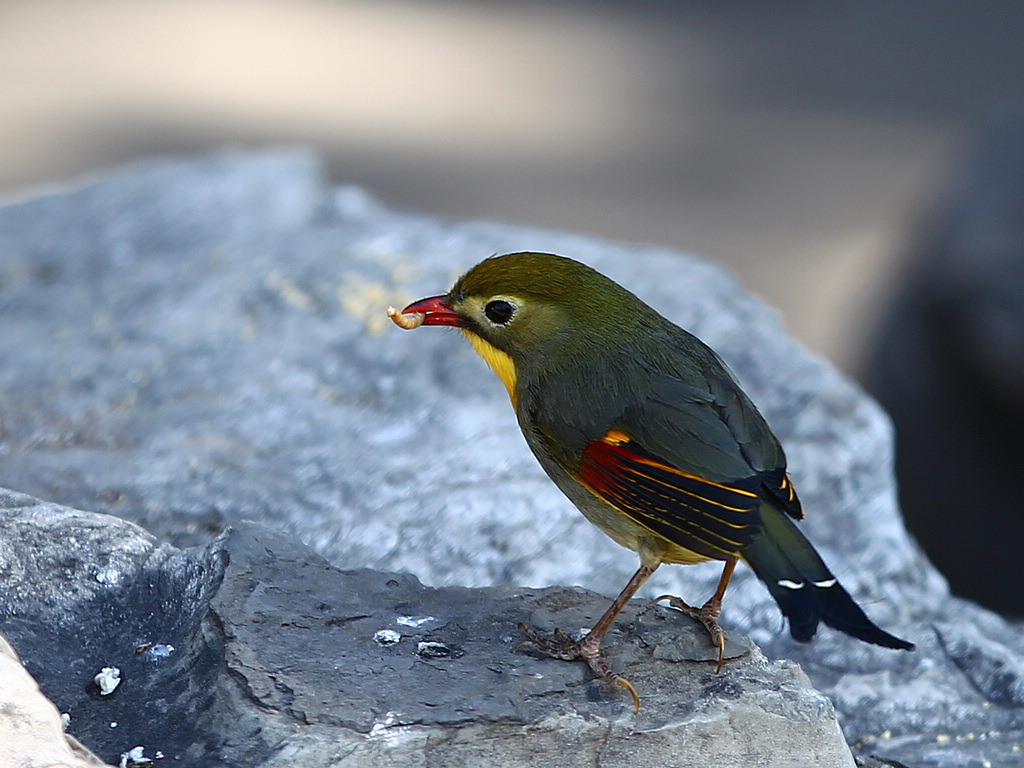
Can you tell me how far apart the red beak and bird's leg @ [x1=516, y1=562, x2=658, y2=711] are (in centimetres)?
76

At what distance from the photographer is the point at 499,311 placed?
2971mm

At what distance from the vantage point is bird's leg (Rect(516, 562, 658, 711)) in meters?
2.50

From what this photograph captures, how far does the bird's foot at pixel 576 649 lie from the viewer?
2490mm

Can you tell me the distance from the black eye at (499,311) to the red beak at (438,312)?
9 centimetres

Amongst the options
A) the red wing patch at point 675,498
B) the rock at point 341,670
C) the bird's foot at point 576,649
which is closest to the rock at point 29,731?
the rock at point 341,670

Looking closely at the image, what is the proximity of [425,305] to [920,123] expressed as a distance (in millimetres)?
8026

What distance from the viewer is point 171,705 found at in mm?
2373

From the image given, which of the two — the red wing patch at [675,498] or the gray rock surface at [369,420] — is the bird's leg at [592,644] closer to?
the red wing patch at [675,498]

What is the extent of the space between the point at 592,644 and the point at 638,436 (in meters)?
0.46

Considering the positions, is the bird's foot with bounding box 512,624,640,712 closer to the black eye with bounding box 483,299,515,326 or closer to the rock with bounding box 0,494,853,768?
the rock with bounding box 0,494,853,768

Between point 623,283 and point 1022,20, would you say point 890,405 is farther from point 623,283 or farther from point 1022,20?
point 1022,20

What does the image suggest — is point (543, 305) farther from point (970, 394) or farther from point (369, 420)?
point (970, 394)

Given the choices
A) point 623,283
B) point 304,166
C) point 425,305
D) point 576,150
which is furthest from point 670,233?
point 425,305

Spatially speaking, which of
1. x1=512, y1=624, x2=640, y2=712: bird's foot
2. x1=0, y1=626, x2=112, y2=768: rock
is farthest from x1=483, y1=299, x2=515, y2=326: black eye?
x1=0, y1=626, x2=112, y2=768: rock
